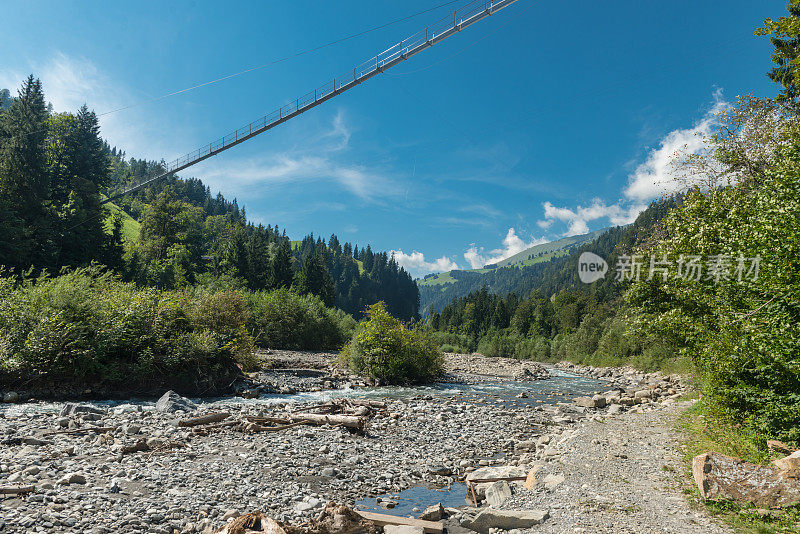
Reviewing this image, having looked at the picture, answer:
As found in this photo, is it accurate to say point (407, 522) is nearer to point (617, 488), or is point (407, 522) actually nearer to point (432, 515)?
point (432, 515)

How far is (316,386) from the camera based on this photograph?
952 inches

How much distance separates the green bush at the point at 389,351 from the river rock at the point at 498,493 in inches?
737

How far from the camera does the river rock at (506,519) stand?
6.39 metres

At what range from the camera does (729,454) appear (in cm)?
874

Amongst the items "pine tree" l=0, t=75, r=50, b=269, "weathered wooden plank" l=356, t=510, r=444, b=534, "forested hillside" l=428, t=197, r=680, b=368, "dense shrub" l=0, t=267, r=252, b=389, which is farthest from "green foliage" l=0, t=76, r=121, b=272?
"forested hillside" l=428, t=197, r=680, b=368

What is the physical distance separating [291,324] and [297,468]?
4211 cm

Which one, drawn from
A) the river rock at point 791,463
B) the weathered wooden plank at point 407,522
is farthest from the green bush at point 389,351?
the river rock at point 791,463

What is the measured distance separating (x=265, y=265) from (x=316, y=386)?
63303 mm

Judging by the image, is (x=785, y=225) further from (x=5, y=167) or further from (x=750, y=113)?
(x=5, y=167)

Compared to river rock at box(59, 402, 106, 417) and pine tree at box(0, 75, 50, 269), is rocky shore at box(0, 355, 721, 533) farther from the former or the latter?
pine tree at box(0, 75, 50, 269)

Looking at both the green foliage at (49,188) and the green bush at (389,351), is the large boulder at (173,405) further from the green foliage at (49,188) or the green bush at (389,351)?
the green foliage at (49,188)

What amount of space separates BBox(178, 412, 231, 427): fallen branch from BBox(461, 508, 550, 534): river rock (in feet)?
31.9

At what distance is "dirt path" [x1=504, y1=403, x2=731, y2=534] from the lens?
594 cm

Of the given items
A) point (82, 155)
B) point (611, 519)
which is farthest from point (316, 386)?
point (82, 155)
